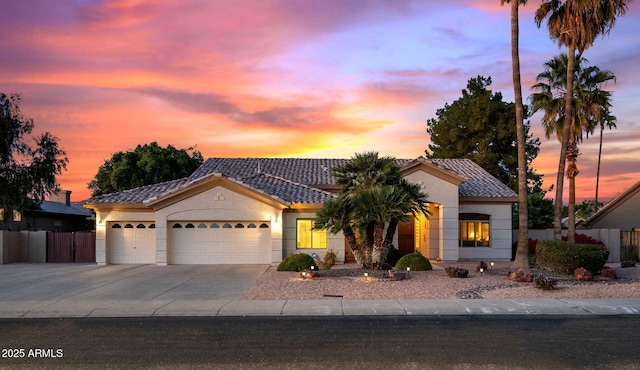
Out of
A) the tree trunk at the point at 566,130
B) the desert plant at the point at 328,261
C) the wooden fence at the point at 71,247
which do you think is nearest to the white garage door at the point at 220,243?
the desert plant at the point at 328,261

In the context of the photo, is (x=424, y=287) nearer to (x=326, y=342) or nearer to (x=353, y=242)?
(x=353, y=242)

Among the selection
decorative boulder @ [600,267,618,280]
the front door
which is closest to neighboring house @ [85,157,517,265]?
the front door

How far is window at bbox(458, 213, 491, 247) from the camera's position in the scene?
32.3 m

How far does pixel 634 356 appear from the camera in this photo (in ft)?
33.2

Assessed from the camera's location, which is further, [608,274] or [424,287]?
[608,274]

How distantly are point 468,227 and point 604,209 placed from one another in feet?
39.2

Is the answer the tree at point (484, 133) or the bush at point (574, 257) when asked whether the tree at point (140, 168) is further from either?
the bush at point (574, 257)

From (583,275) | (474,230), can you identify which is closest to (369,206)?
(583,275)

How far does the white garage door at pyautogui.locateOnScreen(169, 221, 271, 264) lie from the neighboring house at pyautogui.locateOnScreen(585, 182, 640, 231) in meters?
24.0

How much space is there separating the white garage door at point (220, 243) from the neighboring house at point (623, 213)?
2395 centimetres

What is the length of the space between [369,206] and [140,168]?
3184cm

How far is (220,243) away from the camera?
29109 mm

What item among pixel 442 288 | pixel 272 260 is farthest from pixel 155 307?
pixel 272 260

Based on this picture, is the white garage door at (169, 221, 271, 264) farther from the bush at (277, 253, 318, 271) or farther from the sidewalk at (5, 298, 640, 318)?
the sidewalk at (5, 298, 640, 318)
